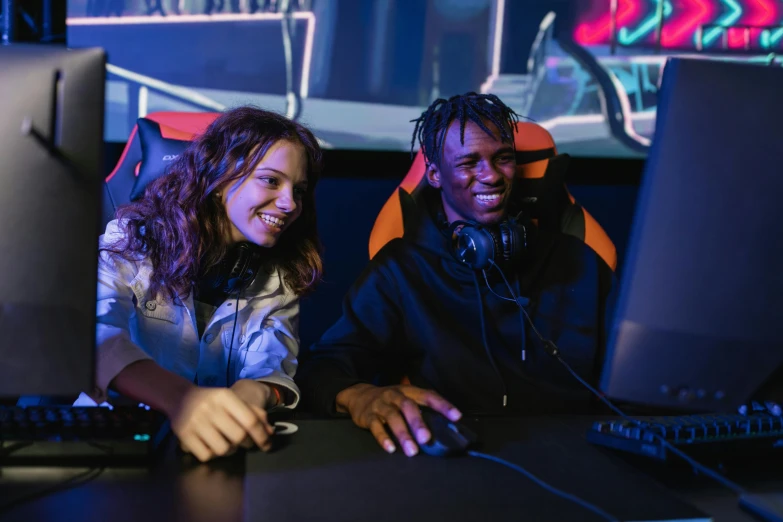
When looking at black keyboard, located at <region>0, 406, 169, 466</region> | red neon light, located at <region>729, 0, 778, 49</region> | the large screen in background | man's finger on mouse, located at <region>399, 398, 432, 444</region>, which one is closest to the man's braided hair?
the large screen in background

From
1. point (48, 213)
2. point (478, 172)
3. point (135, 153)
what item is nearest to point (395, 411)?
point (48, 213)

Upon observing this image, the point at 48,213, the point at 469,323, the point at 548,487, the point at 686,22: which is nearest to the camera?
the point at 48,213

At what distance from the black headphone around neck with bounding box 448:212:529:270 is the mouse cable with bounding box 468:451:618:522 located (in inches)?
22.7

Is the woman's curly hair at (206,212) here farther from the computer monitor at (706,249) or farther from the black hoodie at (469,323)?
the computer monitor at (706,249)

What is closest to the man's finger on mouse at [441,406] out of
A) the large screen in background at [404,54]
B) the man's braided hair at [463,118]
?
the man's braided hair at [463,118]

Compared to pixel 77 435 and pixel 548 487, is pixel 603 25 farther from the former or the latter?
pixel 77 435

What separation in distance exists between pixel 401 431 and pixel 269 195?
671 mm

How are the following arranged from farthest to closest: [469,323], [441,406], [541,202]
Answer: [541,202] < [469,323] < [441,406]

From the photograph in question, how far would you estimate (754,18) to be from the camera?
261cm

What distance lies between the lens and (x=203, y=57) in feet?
7.64

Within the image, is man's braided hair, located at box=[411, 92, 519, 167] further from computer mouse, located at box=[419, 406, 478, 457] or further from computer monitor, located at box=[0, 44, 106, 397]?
computer monitor, located at box=[0, 44, 106, 397]

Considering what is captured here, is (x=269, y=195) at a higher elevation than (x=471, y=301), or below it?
higher

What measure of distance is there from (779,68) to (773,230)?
16 cm

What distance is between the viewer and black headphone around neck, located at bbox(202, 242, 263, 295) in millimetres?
1304
